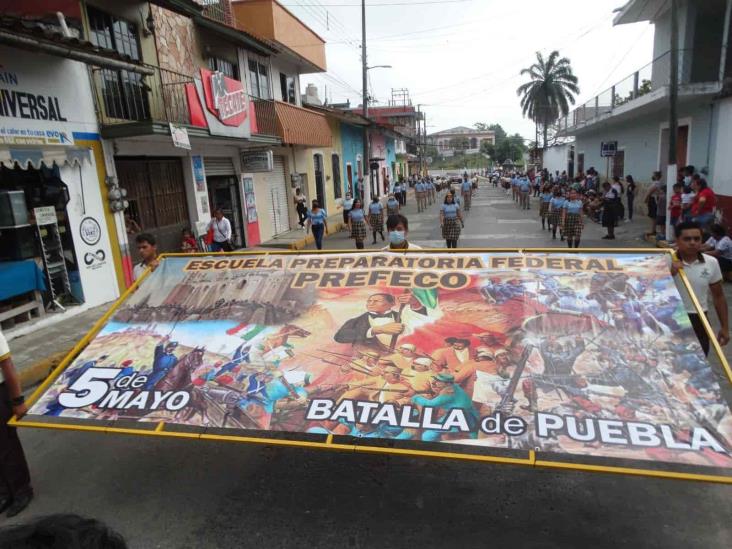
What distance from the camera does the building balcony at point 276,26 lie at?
16891 millimetres

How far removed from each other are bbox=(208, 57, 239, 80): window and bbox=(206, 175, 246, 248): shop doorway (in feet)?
10.2

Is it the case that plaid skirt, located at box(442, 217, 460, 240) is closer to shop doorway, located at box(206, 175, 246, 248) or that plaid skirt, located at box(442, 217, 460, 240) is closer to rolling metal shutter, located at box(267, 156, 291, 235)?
shop doorway, located at box(206, 175, 246, 248)

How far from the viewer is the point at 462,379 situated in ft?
10.2

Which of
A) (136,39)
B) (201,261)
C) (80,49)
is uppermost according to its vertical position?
(136,39)

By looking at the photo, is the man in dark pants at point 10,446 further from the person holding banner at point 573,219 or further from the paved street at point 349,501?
the person holding banner at point 573,219

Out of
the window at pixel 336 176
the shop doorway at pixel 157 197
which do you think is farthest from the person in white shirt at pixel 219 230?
the window at pixel 336 176

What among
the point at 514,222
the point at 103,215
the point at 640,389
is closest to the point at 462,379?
the point at 640,389

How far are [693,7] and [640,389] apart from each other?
1847cm

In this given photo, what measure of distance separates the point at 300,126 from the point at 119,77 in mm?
7887

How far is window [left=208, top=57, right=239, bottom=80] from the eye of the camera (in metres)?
14.3

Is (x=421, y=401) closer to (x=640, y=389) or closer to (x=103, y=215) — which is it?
(x=640, y=389)

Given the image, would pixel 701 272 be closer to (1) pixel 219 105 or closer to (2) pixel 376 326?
(2) pixel 376 326

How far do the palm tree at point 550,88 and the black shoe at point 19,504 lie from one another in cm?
5549

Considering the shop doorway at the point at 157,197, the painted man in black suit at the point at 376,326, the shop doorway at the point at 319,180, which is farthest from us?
A: the shop doorway at the point at 319,180
